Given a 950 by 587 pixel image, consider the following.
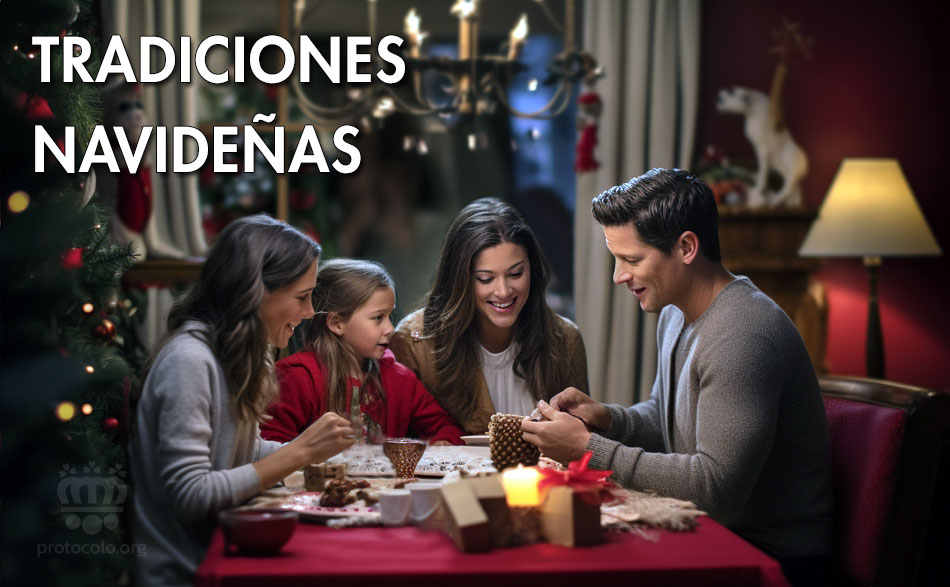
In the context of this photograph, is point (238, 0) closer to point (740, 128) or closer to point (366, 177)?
point (366, 177)

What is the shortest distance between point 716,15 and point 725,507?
3.72 meters

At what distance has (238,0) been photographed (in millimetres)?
5047

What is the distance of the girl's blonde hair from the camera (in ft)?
8.34

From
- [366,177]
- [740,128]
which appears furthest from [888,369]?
[366,177]

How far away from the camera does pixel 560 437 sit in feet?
6.23

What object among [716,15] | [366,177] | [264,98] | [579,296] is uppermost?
[716,15]

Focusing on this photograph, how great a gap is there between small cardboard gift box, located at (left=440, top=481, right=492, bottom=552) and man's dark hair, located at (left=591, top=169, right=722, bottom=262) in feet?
2.72

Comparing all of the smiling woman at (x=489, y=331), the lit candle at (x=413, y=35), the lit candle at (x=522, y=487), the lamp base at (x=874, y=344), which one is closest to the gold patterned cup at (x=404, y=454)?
the lit candle at (x=522, y=487)

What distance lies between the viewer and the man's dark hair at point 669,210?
6.82 feet

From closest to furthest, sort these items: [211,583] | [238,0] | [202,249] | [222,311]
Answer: [211,583]
[222,311]
[202,249]
[238,0]

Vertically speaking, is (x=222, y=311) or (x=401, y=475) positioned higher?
(x=222, y=311)

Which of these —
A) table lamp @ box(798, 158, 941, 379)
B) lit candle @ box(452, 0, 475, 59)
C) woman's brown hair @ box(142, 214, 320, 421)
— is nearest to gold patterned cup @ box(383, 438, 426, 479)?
woman's brown hair @ box(142, 214, 320, 421)

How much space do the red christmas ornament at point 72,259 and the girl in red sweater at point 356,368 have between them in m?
0.56

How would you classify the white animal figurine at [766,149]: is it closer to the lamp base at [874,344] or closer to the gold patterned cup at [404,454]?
the lamp base at [874,344]
